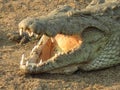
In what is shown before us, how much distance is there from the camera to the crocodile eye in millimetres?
4594

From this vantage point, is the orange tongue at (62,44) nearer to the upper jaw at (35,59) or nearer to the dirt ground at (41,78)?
the upper jaw at (35,59)

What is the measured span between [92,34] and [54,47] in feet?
1.93

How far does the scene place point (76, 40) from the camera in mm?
4648

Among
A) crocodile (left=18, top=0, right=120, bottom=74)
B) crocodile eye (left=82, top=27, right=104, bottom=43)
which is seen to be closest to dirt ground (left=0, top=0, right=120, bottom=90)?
crocodile (left=18, top=0, right=120, bottom=74)

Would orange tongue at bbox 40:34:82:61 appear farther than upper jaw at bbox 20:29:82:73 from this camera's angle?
Yes

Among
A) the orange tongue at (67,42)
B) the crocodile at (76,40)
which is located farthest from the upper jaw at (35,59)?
the orange tongue at (67,42)

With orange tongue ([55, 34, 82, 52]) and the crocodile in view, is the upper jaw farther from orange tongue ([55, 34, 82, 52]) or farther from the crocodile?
orange tongue ([55, 34, 82, 52])

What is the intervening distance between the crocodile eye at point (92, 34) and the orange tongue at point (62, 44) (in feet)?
0.26

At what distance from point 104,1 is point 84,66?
1.05 meters

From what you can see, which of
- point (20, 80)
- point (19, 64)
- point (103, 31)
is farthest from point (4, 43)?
point (103, 31)

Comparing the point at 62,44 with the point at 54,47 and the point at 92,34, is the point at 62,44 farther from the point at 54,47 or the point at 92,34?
the point at 92,34

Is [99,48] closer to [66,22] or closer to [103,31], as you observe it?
[103,31]

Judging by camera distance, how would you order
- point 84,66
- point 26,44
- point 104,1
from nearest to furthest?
point 84,66 → point 104,1 → point 26,44

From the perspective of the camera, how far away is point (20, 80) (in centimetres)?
453
